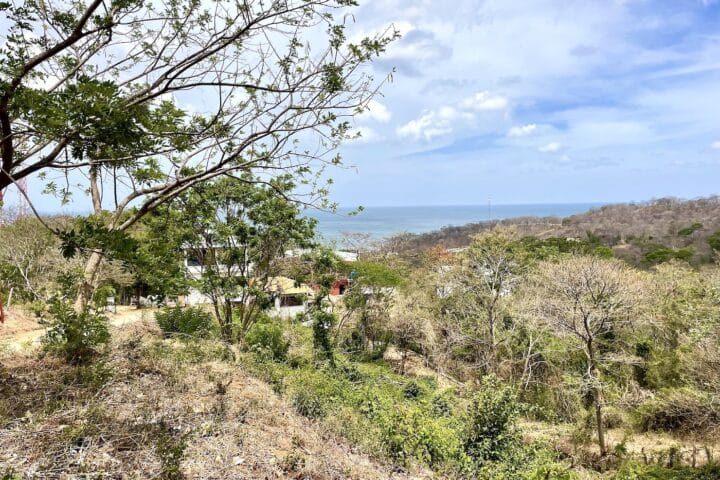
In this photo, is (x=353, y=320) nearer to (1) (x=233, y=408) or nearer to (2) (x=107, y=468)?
(1) (x=233, y=408)

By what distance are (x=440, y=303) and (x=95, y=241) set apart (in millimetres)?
15141

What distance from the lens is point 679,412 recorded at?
9.98 metres

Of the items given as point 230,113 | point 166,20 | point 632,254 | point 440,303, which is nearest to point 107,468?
point 230,113

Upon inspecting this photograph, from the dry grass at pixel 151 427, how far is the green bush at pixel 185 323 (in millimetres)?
1996

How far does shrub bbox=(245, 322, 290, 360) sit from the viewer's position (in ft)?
33.8

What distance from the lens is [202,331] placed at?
801 cm

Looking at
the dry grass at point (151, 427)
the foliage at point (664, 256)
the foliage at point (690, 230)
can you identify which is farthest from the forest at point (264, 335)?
the foliage at point (690, 230)

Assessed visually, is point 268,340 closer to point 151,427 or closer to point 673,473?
point 151,427

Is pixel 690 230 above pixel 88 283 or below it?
below

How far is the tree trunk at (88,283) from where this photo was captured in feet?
13.4

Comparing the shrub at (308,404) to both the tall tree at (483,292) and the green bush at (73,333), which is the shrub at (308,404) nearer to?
the green bush at (73,333)

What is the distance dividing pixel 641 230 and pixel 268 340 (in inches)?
1750

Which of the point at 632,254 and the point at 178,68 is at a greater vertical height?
the point at 178,68

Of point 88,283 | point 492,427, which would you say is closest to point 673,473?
point 492,427
